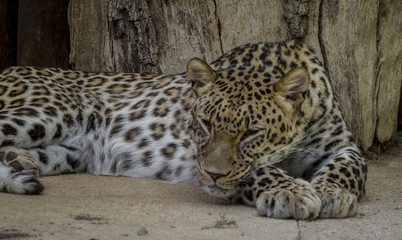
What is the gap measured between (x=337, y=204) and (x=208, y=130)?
51.3 inches

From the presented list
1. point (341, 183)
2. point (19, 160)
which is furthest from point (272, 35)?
point (19, 160)

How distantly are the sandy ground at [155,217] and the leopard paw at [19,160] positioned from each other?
0.20 m

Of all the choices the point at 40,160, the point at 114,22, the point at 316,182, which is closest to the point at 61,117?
the point at 40,160

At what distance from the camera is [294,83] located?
19.0ft

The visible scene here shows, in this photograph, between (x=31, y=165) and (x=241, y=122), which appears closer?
(x=241, y=122)

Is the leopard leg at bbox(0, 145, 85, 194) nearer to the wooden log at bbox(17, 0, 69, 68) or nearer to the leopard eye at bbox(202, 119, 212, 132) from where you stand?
the leopard eye at bbox(202, 119, 212, 132)

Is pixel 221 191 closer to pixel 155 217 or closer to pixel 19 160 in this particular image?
pixel 155 217

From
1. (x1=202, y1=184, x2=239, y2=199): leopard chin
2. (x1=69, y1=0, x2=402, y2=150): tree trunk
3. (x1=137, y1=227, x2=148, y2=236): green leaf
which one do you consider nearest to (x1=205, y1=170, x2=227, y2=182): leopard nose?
(x1=202, y1=184, x2=239, y2=199): leopard chin

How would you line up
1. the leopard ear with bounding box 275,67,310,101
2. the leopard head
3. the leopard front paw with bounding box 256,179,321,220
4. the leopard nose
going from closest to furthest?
the leopard front paw with bounding box 256,179,321,220 < the leopard nose < the leopard head < the leopard ear with bounding box 275,67,310,101

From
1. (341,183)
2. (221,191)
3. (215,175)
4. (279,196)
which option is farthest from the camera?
(341,183)

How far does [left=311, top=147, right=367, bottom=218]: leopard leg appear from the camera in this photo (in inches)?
204

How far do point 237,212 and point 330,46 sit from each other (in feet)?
10.4

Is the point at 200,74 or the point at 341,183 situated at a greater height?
the point at 200,74

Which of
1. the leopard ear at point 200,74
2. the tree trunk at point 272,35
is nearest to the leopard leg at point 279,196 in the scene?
the leopard ear at point 200,74
